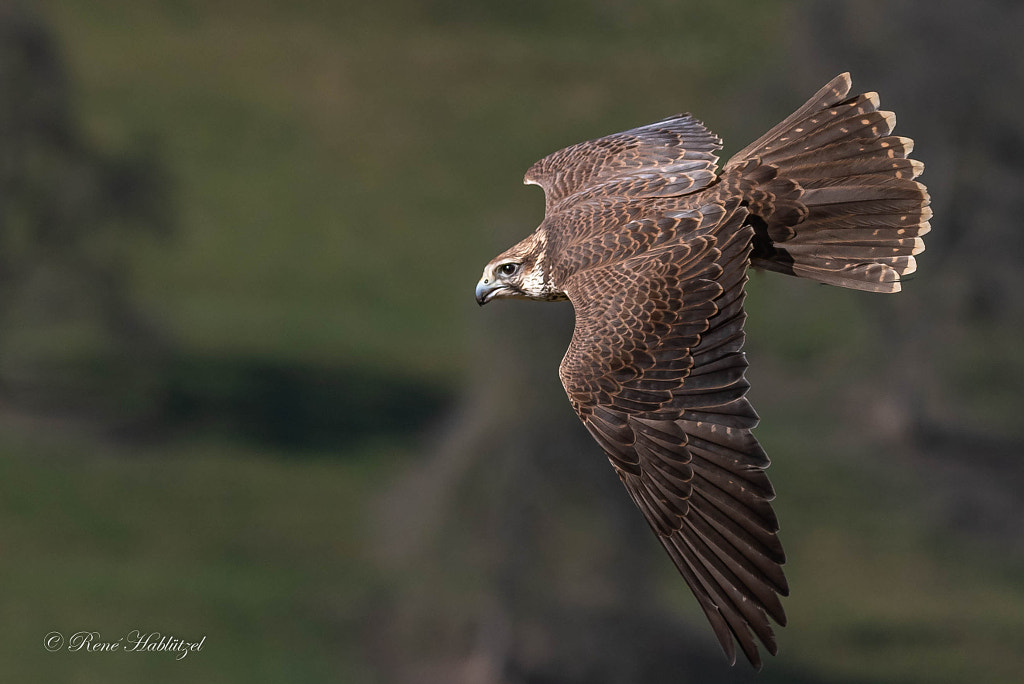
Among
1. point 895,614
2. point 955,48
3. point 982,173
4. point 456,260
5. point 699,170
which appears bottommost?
point 895,614

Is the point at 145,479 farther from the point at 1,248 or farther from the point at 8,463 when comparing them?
the point at 1,248

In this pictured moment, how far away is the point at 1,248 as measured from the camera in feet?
104

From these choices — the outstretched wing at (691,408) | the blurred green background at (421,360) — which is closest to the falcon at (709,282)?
the outstretched wing at (691,408)

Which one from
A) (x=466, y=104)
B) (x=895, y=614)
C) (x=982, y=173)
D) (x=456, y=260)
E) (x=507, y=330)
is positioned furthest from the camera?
(x=466, y=104)

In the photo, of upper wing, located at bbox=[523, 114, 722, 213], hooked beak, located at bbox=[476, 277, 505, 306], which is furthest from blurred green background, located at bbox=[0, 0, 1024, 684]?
hooked beak, located at bbox=[476, 277, 505, 306]

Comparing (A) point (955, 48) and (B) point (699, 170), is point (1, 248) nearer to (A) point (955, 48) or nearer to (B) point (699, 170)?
(A) point (955, 48)

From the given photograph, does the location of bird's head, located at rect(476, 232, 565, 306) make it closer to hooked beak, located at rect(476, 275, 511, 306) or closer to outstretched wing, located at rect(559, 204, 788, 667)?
hooked beak, located at rect(476, 275, 511, 306)

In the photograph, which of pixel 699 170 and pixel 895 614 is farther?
pixel 895 614

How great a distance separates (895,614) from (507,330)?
1335cm

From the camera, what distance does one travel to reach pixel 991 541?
103 feet

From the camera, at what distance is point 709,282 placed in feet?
25.1

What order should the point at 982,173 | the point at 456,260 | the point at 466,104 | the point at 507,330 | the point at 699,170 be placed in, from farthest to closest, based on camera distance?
the point at 466,104 < the point at 456,260 < the point at 982,173 < the point at 507,330 < the point at 699,170

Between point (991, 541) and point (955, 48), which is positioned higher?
point (955, 48)

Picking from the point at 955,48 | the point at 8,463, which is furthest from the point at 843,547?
the point at 8,463
